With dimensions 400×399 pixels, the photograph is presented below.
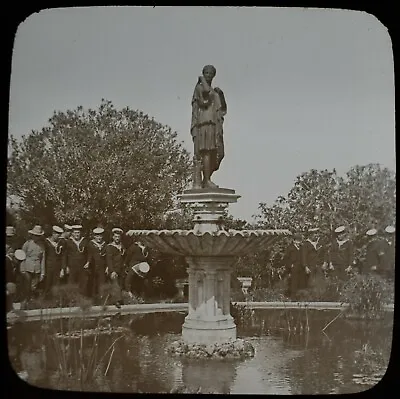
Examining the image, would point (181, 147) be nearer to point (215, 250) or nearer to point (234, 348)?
point (215, 250)

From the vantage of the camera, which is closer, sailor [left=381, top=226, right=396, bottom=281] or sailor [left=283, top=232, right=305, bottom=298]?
sailor [left=381, top=226, right=396, bottom=281]

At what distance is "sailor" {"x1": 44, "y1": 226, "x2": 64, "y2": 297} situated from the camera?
2.85 meters

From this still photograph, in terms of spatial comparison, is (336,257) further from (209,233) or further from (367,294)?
(209,233)

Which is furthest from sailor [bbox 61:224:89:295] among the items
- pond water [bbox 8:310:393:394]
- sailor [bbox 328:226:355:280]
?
sailor [bbox 328:226:355:280]

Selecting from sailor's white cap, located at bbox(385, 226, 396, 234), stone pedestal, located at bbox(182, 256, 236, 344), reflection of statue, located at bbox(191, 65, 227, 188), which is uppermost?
reflection of statue, located at bbox(191, 65, 227, 188)

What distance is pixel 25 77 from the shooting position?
281cm

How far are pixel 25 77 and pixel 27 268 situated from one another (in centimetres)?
77

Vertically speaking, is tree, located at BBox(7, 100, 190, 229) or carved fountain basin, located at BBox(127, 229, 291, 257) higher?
tree, located at BBox(7, 100, 190, 229)

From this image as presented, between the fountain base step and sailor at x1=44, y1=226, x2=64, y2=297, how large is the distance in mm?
573

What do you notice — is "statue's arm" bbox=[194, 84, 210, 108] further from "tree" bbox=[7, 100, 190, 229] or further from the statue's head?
"tree" bbox=[7, 100, 190, 229]

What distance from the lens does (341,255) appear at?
2.87 meters

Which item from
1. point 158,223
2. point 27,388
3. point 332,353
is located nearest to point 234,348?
point 332,353

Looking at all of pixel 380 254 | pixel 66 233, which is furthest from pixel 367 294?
pixel 66 233

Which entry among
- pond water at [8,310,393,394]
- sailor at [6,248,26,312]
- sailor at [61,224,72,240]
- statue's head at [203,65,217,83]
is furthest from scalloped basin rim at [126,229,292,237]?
statue's head at [203,65,217,83]
